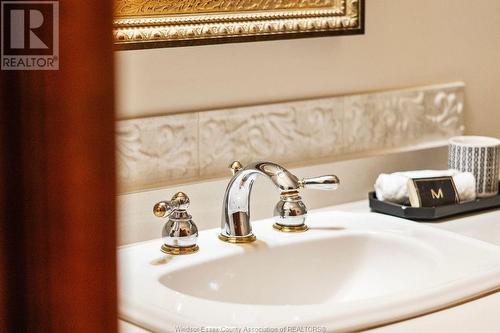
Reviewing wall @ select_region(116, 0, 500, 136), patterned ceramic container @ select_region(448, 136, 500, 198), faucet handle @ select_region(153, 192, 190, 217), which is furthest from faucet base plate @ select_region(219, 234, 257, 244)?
patterned ceramic container @ select_region(448, 136, 500, 198)

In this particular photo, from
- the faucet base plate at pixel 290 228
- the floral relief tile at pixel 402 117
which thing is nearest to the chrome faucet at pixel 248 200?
the faucet base plate at pixel 290 228

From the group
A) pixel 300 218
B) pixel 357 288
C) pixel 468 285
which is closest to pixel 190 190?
pixel 300 218

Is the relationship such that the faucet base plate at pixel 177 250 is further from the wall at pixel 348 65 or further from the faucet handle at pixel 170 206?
the wall at pixel 348 65

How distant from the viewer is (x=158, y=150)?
1289mm

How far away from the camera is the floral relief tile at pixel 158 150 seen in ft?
4.11

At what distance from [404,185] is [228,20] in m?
0.43

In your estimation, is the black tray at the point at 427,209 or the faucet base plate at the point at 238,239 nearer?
the faucet base plate at the point at 238,239

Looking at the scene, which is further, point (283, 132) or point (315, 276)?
point (283, 132)

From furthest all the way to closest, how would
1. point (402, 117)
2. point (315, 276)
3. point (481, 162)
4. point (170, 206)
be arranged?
point (402, 117) → point (481, 162) → point (315, 276) → point (170, 206)

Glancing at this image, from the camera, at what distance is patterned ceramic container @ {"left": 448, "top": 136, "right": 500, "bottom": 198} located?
1.51m

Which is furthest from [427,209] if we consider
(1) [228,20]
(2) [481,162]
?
(1) [228,20]

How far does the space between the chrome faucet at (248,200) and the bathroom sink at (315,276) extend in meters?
0.02

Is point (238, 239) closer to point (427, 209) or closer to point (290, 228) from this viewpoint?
point (290, 228)

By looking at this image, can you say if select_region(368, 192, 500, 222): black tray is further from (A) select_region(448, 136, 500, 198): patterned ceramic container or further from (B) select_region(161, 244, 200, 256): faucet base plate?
(B) select_region(161, 244, 200, 256): faucet base plate
